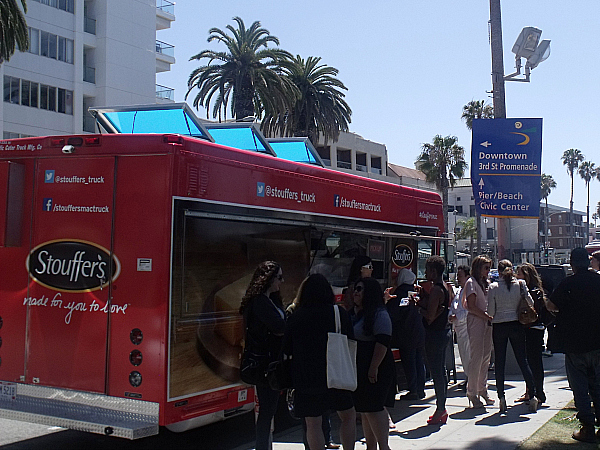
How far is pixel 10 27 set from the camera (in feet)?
76.6

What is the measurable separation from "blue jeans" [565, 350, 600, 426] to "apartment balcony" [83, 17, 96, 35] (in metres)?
38.9

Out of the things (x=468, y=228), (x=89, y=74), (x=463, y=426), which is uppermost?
(x=89, y=74)

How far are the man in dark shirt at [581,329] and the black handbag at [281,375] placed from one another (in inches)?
121

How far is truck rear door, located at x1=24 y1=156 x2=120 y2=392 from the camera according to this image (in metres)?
5.92

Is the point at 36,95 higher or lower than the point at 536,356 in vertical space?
higher

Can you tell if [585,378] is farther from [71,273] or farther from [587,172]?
[587,172]

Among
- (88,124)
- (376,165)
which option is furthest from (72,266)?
(376,165)

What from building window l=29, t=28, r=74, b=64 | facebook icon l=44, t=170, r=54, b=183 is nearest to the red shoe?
facebook icon l=44, t=170, r=54, b=183

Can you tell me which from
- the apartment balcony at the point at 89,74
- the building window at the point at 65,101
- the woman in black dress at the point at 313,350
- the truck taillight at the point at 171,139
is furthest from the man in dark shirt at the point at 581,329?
the apartment balcony at the point at 89,74

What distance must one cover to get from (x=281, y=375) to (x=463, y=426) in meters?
3.12

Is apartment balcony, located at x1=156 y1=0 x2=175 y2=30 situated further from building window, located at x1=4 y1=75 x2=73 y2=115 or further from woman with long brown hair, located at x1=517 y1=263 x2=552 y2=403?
woman with long brown hair, located at x1=517 y1=263 x2=552 y2=403

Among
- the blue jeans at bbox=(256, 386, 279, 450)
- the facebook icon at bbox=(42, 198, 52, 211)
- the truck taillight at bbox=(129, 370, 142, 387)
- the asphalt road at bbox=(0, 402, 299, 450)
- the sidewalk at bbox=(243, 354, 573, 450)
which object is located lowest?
the asphalt road at bbox=(0, 402, 299, 450)

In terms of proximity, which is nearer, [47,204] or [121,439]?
[47,204]

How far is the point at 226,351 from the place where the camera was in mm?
6434
